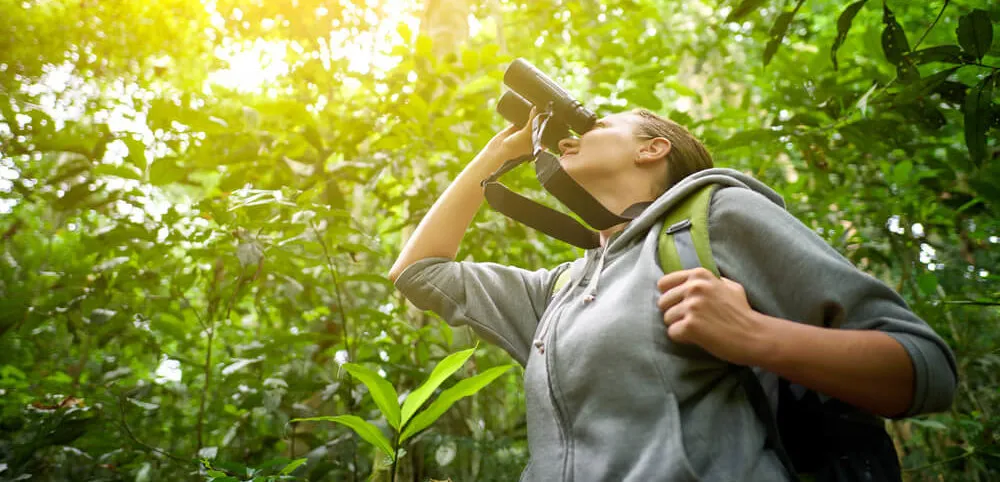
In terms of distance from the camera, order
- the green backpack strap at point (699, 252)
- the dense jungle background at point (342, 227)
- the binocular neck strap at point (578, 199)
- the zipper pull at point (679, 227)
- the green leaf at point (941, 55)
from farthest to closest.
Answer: the dense jungle background at point (342, 227), the green leaf at point (941, 55), the binocular neck strap at point (578, 199), the zipper pull at point (679, 227), the green backpack strap at point (699, 252)

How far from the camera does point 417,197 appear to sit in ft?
8.93

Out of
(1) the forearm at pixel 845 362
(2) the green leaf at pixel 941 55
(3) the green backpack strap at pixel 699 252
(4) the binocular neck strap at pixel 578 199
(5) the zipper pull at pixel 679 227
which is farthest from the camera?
(2) the green leaf at pixel 941 55

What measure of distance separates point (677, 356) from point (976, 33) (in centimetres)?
123

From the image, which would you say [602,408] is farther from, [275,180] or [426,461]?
[275,180]

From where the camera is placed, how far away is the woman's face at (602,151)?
1430mm

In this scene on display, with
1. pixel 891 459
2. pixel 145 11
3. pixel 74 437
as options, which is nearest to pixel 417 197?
pixel 74 437

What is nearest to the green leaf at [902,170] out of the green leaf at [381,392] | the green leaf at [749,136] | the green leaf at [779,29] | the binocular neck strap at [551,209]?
the green leaf at [749,136]

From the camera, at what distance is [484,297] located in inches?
58.7

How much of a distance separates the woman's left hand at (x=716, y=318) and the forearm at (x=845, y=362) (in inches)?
0.6

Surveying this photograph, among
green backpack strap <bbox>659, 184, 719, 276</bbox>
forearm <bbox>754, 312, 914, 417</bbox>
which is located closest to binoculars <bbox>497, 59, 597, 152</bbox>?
green backpack strap <bbox>659, 184, 719, 276</bbox>

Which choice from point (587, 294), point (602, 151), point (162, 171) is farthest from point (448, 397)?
point (162, 171)

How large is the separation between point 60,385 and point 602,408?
2.79m

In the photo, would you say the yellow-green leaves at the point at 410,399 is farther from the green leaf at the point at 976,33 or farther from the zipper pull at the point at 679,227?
the green leaf at the point at 976,33

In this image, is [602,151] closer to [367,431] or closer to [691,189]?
[691,189]
